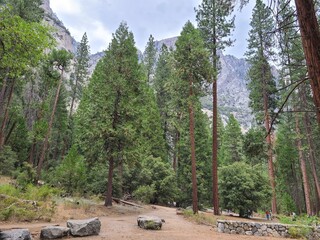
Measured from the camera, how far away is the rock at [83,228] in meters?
6.80

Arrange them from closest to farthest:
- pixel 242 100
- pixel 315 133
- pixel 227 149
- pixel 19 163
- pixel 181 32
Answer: pixel 181 32, pixel 315 133, pixel 19 163, pixel 227 149, pixel 242 100

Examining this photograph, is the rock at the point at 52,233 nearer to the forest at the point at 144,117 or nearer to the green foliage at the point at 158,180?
the forest at the point at 144,117

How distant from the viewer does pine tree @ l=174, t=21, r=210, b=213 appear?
50.2 ft

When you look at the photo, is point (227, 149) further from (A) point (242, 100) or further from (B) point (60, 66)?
(A) point (242, 100)

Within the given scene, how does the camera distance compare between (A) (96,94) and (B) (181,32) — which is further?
(B) (181,32)

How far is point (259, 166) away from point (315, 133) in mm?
5393

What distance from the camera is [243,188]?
1827 centimetres

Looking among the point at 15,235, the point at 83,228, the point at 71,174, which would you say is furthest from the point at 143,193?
the point at 15,235

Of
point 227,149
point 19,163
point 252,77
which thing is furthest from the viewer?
point 227,149

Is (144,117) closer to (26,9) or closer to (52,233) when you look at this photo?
(52,233)

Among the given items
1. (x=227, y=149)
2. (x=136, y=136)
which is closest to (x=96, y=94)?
(x=136, y=136)

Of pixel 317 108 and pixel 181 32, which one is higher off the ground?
pixel 181 32

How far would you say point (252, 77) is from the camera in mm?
22484

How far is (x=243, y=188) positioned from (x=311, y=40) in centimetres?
1712
